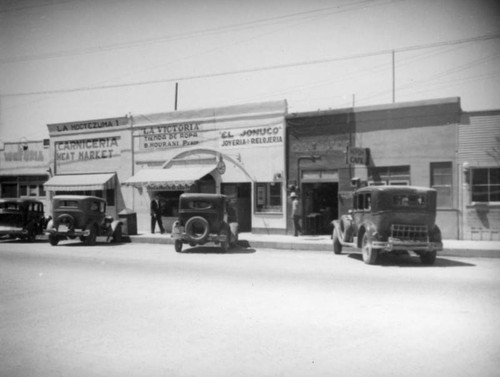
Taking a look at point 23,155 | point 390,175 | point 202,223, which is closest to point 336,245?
point 202,223

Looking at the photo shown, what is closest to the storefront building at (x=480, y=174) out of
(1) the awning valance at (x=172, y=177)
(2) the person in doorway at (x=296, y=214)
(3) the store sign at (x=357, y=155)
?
(3) the store sign at (x=357, y=155)

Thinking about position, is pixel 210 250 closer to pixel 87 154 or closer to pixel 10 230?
pixel 10 230

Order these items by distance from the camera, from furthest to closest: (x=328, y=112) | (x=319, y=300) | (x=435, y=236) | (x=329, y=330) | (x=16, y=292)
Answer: (x=328, y=112) < (x=435, y=236) < (x=16, y=292) < (x=319, y=300) < (x=329, y=330)

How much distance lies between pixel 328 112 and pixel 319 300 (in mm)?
14056

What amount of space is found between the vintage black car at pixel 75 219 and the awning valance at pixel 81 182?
7405 millimetres

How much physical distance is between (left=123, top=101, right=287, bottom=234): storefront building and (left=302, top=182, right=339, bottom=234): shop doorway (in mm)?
1036

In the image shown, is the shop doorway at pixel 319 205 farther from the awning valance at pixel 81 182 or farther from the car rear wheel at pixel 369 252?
the awning valance at pixel 81 182

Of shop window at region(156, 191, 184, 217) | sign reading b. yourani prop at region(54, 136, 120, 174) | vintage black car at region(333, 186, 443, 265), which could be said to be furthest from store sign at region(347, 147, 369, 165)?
sign reading b. yourani prop at region(54, 136, 120, 174)

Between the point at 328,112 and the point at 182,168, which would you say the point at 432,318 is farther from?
the point at 182,168

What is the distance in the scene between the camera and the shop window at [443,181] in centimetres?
1794

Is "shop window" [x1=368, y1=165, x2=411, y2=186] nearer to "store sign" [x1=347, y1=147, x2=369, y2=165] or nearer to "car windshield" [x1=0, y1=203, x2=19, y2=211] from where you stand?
"store sign" [x1=347, y1=147, x2=369, y2=165]

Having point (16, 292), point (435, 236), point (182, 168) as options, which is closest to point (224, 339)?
point (16, 292)

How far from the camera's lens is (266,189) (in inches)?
845

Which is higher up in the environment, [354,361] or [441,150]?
[441,150]
